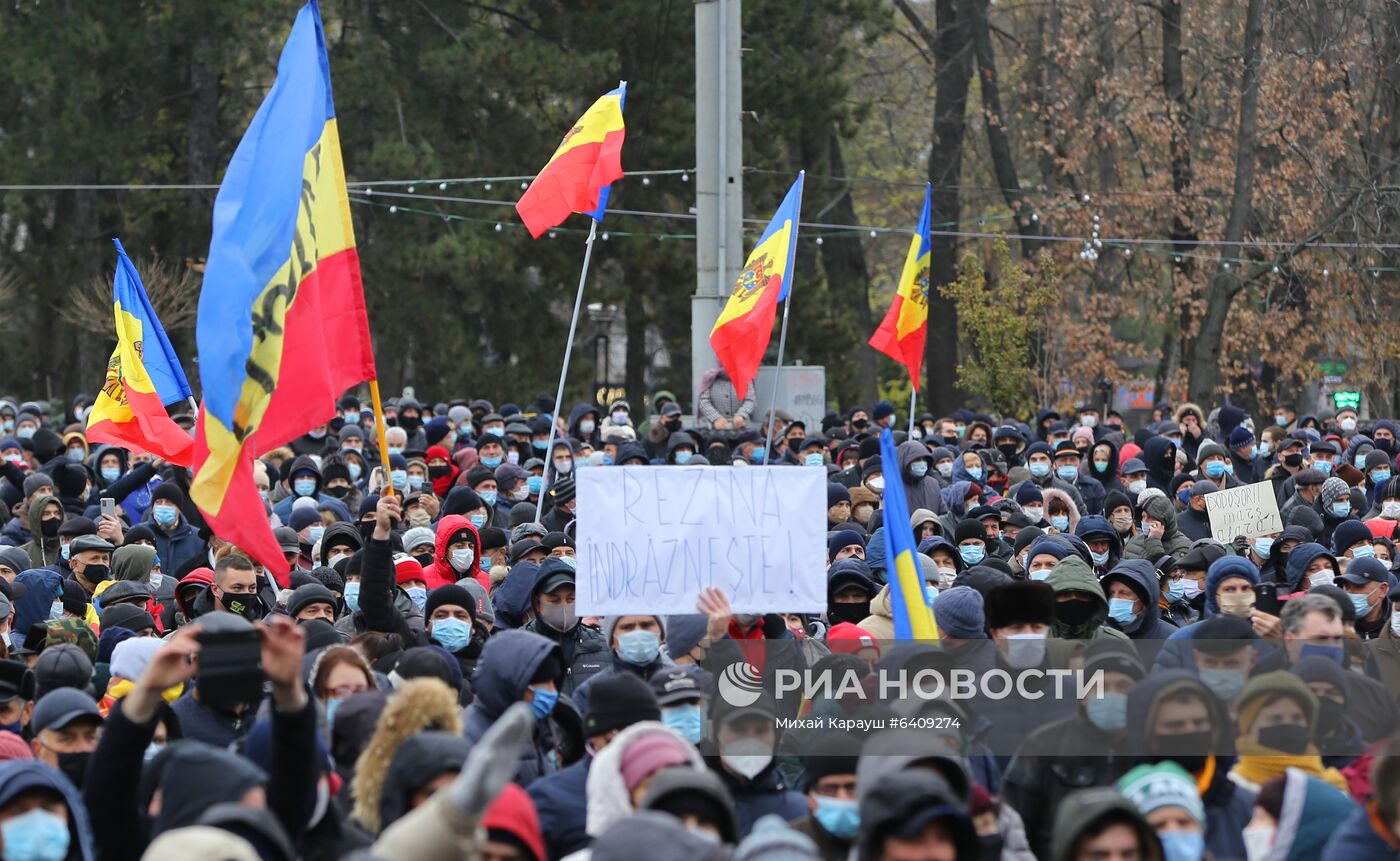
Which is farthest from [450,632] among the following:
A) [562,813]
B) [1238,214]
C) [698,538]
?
[1238,214]

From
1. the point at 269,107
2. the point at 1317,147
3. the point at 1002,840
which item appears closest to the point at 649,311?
the point at 1317,147

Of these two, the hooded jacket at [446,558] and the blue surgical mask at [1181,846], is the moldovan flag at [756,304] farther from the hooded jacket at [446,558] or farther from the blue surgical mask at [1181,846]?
the blue surgical mask at [1181,846]

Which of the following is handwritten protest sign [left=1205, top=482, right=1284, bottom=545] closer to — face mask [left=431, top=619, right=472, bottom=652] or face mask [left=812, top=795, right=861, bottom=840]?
face mask [left=431, top=619, right=472, bottom=652]

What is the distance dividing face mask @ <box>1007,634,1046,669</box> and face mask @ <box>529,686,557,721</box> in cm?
163

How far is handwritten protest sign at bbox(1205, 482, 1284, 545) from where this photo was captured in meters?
11.9

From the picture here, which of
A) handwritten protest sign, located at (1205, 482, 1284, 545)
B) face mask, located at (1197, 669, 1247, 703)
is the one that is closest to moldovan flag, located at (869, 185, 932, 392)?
handwritten protest sign, located at (1205, 482, 1284, 545)

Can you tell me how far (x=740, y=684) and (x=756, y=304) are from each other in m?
6.87

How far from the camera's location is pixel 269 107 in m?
7.62

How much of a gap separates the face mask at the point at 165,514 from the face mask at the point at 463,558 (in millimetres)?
2902

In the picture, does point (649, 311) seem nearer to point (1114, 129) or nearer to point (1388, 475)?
point (1114, 129)

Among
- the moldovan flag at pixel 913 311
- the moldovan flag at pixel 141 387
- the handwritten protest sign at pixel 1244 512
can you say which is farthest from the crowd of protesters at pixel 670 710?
the moldovan flag at pixel 913 311

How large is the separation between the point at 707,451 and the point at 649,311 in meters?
18.1

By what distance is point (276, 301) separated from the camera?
7242 millimetres

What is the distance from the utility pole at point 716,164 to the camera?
2000 cm
